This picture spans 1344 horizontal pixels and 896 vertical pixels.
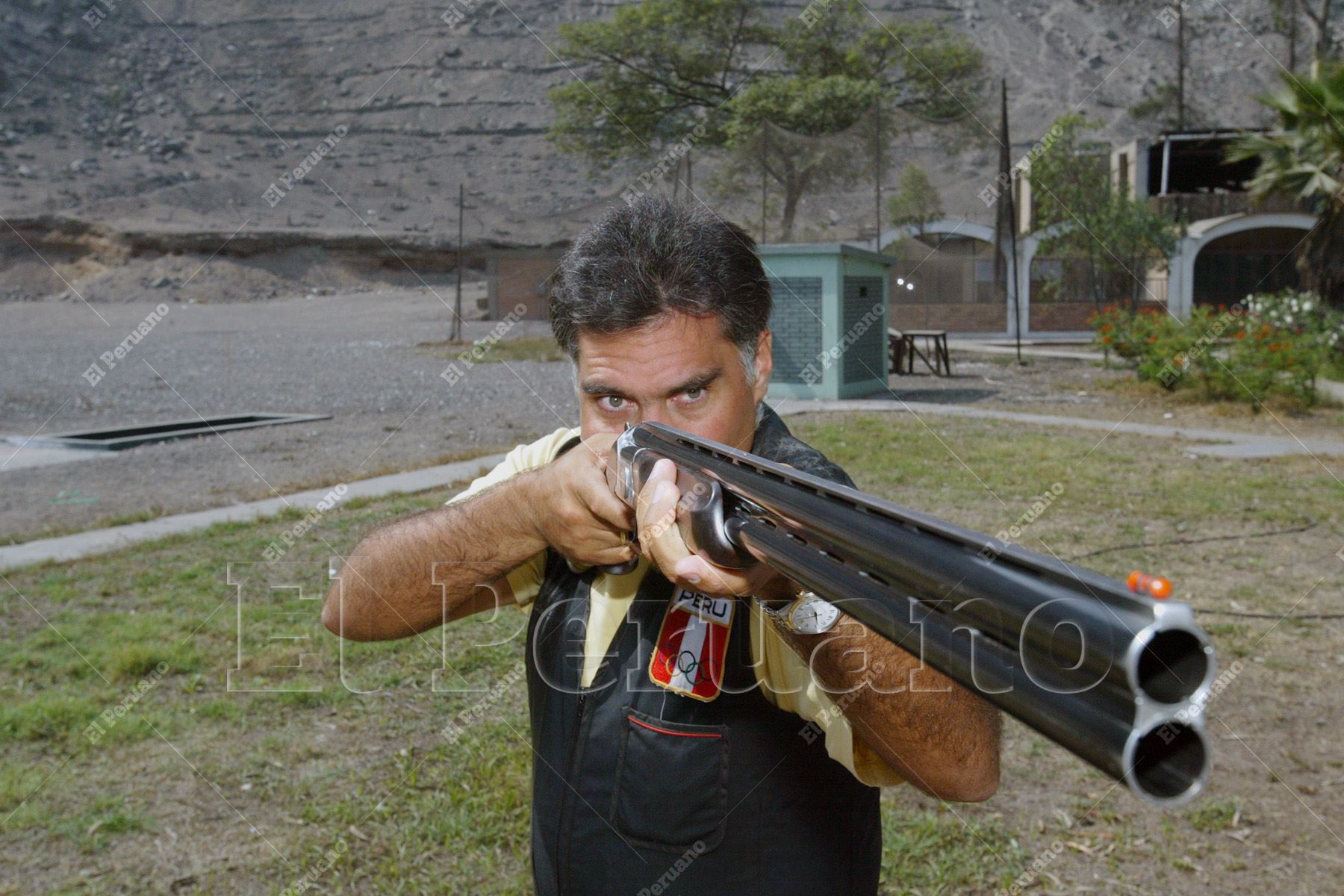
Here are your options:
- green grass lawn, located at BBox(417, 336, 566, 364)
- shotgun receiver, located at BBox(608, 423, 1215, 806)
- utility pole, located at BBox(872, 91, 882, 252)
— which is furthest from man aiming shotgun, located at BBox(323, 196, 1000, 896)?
utility pole, located at BBox(872, 91, 882, 252)

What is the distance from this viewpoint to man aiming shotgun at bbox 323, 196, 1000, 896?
55.9 inches

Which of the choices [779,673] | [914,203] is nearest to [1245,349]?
[779,673]

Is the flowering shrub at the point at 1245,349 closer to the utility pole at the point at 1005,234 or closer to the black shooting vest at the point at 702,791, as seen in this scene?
the utility pole at the point at 1005,234

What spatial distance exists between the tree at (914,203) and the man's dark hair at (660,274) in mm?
29988

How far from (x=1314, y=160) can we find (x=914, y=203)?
1185 centimetres

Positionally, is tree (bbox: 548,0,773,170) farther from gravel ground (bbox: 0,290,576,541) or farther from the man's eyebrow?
the man's eyebrow

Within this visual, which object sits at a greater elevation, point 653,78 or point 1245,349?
point 653,78

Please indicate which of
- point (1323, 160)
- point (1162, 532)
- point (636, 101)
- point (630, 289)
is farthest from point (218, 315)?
point (630, 289)

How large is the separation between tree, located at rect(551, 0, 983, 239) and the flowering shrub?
2818 cm

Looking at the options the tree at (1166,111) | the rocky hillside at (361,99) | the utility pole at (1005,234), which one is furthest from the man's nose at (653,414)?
the tree at (1166,111)

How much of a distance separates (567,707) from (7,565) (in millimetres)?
6440

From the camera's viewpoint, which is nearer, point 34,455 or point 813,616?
point 813,616

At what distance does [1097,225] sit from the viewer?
1331 inches

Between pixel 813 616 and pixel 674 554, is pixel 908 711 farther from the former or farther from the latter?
pixel 674 554
